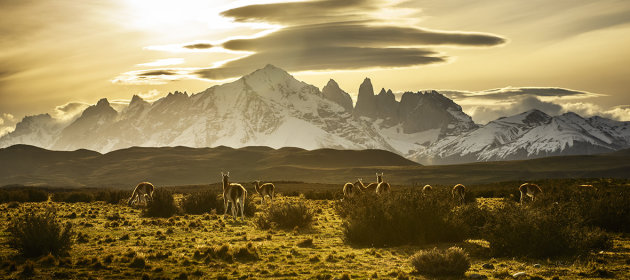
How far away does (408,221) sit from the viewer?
2077 centimetres

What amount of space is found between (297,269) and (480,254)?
248 inches

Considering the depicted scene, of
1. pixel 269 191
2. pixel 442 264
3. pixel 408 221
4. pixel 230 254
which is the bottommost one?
pixel 442 264

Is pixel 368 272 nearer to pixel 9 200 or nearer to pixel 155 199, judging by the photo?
pixel 155 199

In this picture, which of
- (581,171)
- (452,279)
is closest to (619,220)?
(452,279)

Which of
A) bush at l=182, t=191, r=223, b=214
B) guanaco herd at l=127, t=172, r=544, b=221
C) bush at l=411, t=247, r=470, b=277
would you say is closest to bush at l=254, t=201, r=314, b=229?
guanaco herd at l=127, t=172, r=544, b=221

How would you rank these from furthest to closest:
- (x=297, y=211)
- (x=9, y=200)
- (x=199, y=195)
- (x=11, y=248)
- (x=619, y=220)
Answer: (x=9, y=200), (x=199, y=195), (x=297, y=211), (x=619, y=220), (x=11, y=248)

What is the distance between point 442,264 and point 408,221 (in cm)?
560

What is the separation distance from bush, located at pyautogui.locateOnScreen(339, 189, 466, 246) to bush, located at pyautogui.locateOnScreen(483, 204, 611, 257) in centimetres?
279

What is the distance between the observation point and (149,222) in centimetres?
2855

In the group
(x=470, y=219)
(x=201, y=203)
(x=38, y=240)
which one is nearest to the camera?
(x=38, y=240)

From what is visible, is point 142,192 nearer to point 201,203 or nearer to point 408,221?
point 201,203

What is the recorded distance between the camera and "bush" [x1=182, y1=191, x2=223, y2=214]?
1419 inches

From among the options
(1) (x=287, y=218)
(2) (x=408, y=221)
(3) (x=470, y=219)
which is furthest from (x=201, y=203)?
(3) (x=470, y=219)

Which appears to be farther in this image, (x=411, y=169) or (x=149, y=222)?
(x=411, y=169)
